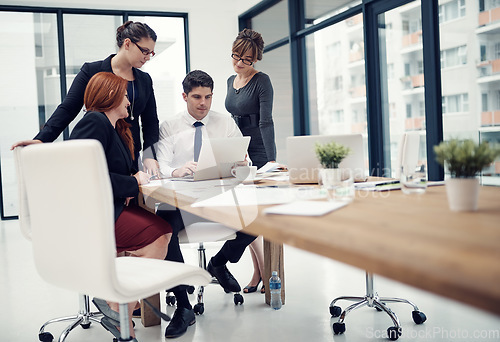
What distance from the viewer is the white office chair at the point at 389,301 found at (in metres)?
2.35

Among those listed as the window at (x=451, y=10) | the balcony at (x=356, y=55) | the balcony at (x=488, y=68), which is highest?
the window at (x=451, y=10)

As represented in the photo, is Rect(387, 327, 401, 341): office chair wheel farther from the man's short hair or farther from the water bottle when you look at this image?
the man's short hair

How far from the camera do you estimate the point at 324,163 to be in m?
1.88

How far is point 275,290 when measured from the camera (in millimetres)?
2773

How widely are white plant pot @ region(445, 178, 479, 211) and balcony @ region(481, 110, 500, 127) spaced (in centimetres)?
277

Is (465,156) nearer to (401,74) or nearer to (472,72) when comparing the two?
(472,72)

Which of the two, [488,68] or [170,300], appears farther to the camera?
[488,68]

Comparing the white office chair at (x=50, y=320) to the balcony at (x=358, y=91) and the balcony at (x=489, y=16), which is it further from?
the balcony at (x=358, y=91)

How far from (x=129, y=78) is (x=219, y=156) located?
35.1 inches

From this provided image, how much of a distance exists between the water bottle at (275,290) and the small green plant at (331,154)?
110 cm

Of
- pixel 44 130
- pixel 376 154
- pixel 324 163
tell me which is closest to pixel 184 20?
pixel 376 154

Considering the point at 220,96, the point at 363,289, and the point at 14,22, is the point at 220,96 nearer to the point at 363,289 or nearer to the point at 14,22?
the point at 14,22

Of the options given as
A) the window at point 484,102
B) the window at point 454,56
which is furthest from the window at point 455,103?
the window at point 454,56

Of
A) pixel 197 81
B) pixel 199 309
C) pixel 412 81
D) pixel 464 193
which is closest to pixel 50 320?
pixel 199 309
